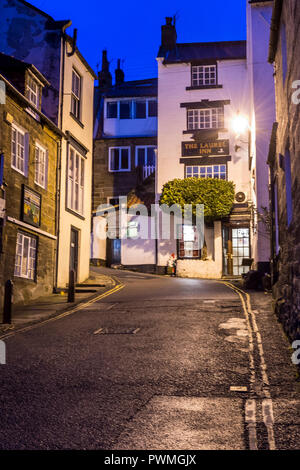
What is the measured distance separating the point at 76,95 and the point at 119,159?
44.0 ft

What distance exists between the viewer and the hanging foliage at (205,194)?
27062mm

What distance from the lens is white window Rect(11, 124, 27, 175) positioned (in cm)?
1537

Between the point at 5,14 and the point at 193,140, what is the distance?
1248cm

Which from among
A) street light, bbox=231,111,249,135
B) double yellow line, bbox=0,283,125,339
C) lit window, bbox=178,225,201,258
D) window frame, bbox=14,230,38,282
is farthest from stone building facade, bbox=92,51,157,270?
window frame, bbox=14,230,38,282

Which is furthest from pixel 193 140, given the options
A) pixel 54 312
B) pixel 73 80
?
pixel 54 312

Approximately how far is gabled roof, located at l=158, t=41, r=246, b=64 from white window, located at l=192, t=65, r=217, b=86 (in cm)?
50

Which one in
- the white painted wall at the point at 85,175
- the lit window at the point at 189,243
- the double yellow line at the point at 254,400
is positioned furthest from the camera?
the lit window at the point at 189,243

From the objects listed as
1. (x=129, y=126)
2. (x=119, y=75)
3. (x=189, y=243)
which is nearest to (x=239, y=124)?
(x=189, y=243)

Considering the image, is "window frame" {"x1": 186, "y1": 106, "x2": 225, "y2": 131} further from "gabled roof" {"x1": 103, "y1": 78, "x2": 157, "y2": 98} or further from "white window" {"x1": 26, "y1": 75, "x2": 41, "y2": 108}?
"white window" {"x1": 26, "y1": 75, "x2": 41, "y2": 108}

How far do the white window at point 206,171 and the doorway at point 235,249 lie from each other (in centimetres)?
307

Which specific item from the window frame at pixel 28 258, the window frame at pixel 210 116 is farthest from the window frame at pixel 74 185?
the window frame at pixel 210 116

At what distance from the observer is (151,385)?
6586 mm

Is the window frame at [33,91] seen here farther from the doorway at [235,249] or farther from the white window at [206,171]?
the doorway at [235,249]
